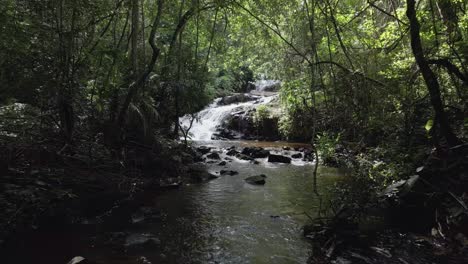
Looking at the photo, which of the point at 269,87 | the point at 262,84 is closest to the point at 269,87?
the point at 269,87

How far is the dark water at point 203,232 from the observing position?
14.6ft

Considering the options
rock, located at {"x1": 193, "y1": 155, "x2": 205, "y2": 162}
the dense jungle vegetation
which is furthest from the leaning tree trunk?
rock, located at {"x1": 193, "y1": 155, "x2": 205, "y2": 162}

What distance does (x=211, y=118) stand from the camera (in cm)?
2108

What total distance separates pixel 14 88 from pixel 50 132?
3.35ft

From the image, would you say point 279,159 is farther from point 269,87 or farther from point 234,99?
point 269,87

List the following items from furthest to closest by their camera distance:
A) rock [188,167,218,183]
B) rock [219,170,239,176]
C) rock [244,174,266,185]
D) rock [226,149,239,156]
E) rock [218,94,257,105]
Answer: rock [218,94,257,105], rock [226,149,239,156], rock [219,170,239,176], rock [188,167,218,183], rock [244,174,266,185]

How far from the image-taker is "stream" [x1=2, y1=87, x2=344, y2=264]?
14.6 feet

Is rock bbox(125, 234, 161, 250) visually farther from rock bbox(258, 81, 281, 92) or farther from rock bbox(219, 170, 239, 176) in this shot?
rock bbox(258, 81, 281, 92)

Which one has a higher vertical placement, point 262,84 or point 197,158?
point 262,84

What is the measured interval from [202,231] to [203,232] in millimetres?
51

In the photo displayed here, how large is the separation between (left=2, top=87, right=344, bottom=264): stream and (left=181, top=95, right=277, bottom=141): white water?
36.7ft

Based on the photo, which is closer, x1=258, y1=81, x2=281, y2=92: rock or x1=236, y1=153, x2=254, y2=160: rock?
x1=236, y1=153, x2=254, y2=160: rock

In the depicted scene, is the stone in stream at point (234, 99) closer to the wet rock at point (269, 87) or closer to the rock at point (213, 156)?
the wet rock at point (269, 87)

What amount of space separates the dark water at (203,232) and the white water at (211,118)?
1141 centimetres
